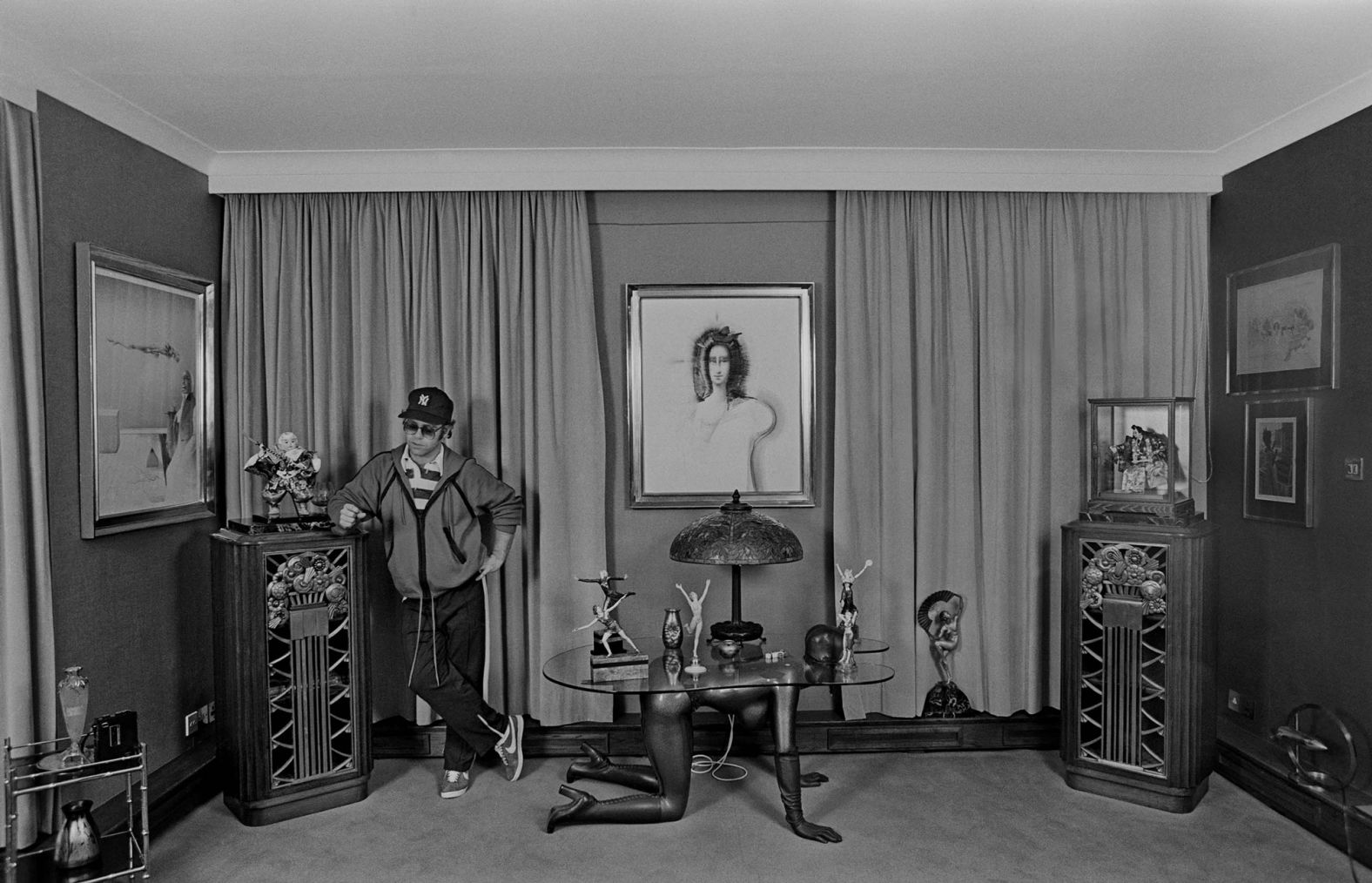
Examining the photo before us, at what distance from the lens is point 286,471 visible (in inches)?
133

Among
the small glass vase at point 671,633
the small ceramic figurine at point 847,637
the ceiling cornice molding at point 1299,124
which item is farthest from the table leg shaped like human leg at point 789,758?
the ceiling cornice molding at point 1299,124

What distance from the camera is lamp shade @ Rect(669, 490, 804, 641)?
3283 millimetres

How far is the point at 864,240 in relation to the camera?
3.89 meters

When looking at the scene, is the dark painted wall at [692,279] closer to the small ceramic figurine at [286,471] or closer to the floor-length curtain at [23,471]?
the small ceramic figurine at [286,471]

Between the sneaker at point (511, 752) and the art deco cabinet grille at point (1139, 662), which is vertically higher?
the art deco cabinet grille at point (1139, 662)

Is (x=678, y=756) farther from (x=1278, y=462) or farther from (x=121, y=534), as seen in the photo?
(x=1278, y=462)

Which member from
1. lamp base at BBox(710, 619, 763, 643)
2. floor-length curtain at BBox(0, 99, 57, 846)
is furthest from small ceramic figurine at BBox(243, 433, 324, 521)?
lamp base at BBox(710, 619, 763, 643)

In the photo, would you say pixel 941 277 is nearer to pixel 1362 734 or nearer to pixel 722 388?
pixel 722 388

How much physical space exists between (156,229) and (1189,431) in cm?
414

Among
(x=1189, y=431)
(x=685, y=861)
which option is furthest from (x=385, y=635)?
(x=1189, y=431)

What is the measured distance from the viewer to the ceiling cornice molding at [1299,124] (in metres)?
3.00

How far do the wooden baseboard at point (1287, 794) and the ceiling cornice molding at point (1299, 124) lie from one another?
233cm

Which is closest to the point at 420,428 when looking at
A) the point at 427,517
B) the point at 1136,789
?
the point at 427,517

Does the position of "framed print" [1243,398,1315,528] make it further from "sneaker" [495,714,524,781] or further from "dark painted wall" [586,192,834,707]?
"sneaker" [495,714,524,781]
